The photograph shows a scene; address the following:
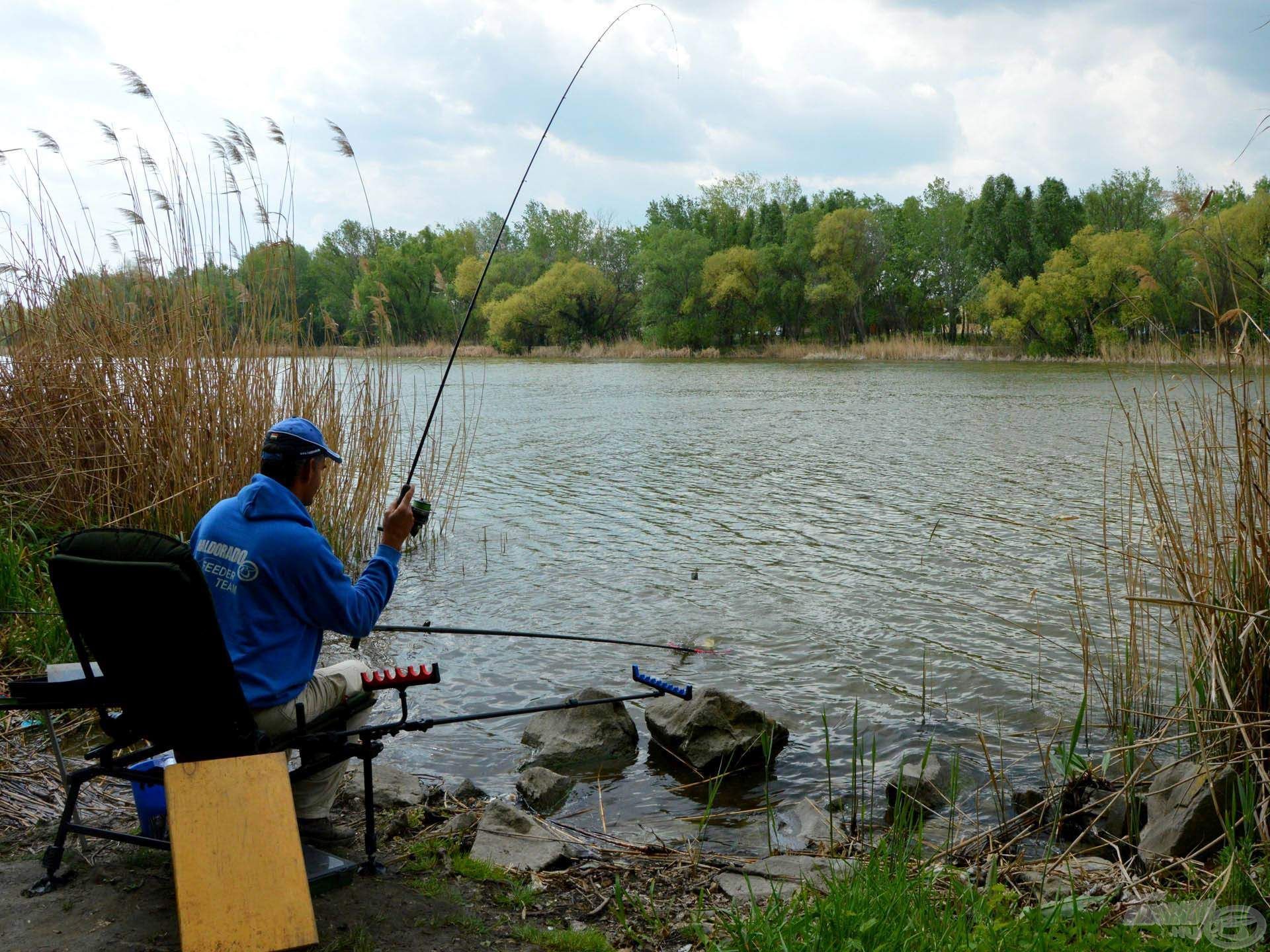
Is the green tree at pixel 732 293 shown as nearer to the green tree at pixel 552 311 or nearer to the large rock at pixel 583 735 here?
the green tree at pixel 552 311

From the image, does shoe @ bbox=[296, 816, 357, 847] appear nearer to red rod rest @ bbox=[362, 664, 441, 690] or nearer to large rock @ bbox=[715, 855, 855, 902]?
red rod rest @ bbox=[362, 664, 441, 690]

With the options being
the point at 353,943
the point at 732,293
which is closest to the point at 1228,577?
the point at 353,943

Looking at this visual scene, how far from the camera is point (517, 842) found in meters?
3.79

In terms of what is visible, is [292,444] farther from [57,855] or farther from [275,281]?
[275,281]

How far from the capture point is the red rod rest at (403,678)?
321 centimetres

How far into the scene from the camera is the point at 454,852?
3686 mm

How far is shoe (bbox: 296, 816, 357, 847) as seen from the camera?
352cm

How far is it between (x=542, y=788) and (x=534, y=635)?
856mm

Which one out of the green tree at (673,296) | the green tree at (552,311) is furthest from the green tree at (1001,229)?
the green tree at (552,311)

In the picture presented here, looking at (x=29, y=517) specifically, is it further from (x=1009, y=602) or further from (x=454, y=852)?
(x=1009, y=602)

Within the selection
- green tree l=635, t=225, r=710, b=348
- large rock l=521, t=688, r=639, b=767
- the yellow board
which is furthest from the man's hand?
green tree l=635, t=225, r=710, b=348

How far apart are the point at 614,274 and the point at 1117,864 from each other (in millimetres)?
69173

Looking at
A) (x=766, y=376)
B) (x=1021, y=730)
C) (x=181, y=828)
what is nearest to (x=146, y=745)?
(x=181, y=828)

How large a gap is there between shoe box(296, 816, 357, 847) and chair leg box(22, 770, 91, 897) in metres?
0.71
